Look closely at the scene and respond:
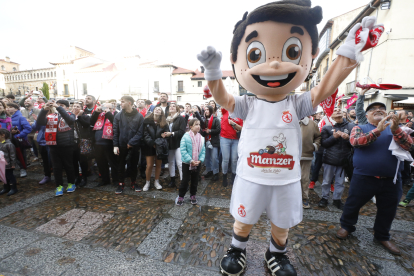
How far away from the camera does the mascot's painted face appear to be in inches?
68.4

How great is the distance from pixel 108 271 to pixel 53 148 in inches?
122

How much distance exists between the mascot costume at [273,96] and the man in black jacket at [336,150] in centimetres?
210

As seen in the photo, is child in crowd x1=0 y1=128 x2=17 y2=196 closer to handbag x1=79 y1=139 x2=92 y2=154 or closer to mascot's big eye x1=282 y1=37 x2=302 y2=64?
handbag x1=79 y1=139 x2=92 y2=154

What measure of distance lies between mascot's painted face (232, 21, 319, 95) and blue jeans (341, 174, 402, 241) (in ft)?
6.04

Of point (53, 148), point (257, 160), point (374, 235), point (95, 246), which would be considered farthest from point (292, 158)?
point (53, 148)

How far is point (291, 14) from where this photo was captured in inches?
66.7

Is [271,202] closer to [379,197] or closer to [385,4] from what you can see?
[379,197]

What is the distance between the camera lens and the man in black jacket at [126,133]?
4.31 metres

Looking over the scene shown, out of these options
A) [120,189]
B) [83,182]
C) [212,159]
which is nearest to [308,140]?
[212,159]

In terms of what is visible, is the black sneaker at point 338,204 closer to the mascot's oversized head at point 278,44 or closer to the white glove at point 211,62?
the mascot's oversized head at point 278,44

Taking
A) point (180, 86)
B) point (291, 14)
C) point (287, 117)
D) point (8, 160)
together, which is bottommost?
point (8, 160)

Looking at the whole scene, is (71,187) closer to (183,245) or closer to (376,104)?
(183,245)

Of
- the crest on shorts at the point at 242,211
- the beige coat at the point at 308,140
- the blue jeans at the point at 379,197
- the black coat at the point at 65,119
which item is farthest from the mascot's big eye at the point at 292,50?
the black coat at the point at 65,119

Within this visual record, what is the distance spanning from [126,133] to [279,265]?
3.61 meters
